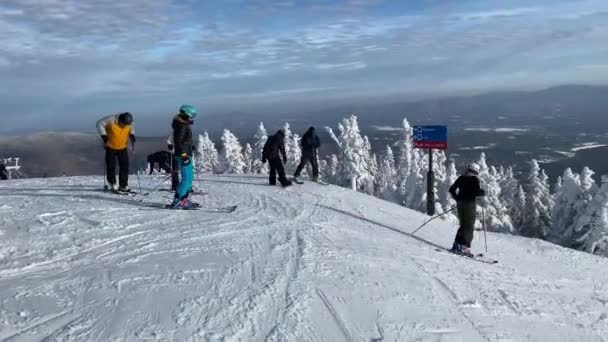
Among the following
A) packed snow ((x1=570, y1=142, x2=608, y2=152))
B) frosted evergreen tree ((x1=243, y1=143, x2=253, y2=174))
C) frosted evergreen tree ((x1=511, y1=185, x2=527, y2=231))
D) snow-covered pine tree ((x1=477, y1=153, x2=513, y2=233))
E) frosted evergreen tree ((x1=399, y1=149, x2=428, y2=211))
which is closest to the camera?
snow-covered pine tree ((x1=477, y1=153, x2=513, y2=233))

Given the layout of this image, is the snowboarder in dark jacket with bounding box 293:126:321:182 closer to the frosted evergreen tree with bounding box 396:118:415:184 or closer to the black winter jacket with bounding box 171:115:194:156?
the black winter jacket with bounding box 171:115:194:156

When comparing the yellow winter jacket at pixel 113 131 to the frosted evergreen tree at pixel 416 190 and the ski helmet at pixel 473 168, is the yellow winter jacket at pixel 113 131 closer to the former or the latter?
the ski helmet at pixel 473 168

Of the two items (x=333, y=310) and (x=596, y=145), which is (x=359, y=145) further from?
(x=596, y=145)

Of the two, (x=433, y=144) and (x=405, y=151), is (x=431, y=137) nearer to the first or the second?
(x=433, y=144)

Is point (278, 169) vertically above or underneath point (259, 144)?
above

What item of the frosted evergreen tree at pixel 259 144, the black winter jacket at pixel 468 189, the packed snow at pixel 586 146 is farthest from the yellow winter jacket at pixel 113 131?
the packed snow at pixel 586 146

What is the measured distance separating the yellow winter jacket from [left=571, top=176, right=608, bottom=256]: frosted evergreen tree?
24984 millimetres

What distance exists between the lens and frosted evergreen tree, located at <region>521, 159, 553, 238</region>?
4174cm

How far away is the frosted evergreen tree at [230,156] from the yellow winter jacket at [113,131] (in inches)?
1486

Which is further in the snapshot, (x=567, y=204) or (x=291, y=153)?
(x=291, y=153)

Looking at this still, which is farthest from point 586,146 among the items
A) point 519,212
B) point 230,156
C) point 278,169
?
point 278,169

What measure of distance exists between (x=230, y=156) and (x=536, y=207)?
3188 centimetres

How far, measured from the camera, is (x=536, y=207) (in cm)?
4191

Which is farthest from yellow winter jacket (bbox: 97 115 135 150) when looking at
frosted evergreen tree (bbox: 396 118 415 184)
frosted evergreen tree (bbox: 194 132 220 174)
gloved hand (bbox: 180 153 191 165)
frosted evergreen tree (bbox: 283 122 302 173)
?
frosted evergreen tree (bbox: 194 132 220 174)
